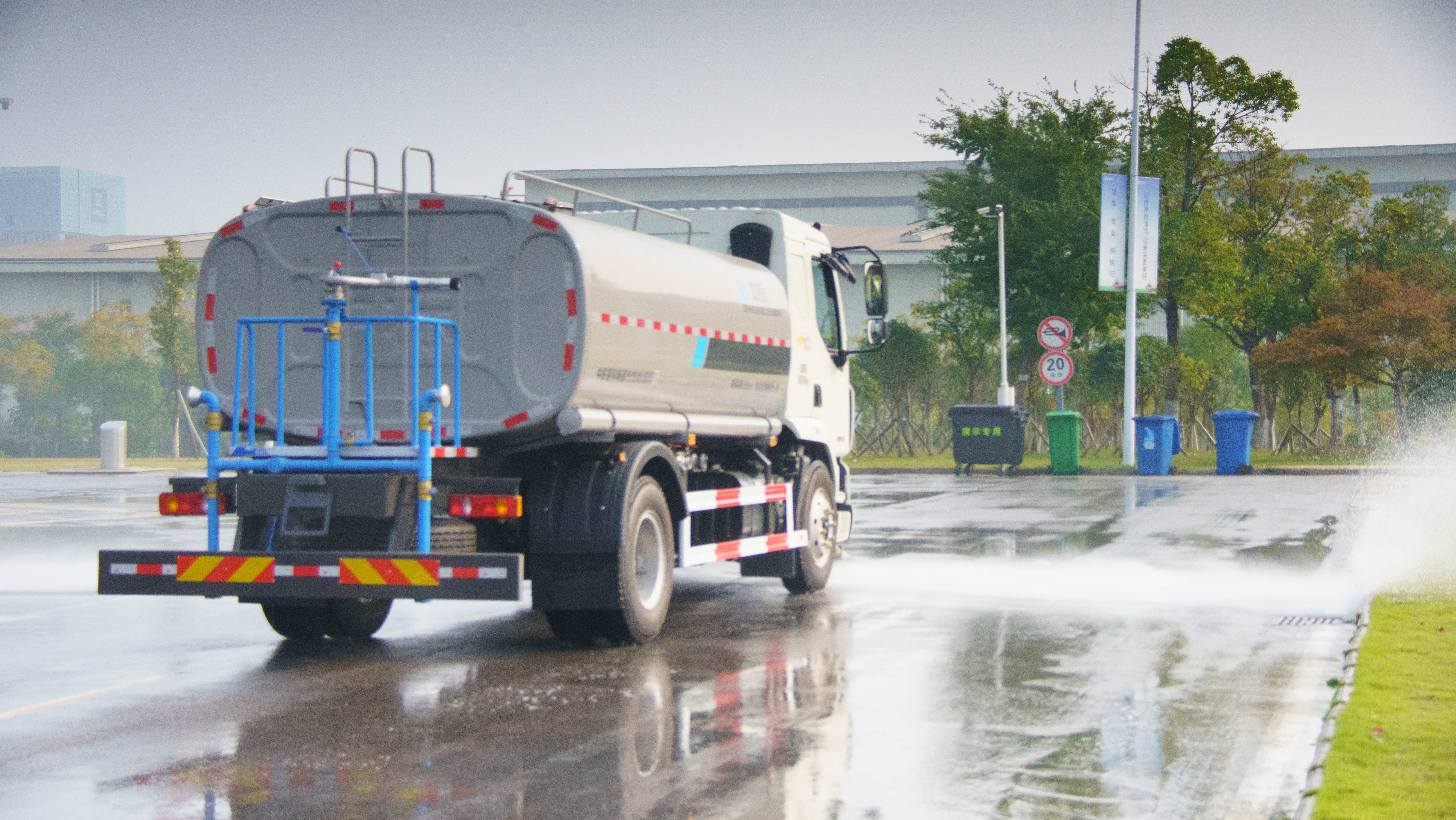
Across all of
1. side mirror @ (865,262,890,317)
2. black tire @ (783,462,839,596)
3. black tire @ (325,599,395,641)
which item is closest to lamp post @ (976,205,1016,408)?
side mirror @ (865,262,890,317)

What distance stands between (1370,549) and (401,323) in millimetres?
10625

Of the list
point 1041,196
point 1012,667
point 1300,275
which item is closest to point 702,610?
point 1012,667

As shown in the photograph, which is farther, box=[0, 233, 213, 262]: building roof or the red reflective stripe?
box=[0, 233, 213, 262]: building roof

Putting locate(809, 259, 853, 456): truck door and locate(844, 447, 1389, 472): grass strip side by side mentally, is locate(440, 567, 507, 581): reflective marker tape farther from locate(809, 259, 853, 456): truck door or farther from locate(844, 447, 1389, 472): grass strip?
locate(844, 447, 1389, 472): grass strip

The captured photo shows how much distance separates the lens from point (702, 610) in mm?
11375

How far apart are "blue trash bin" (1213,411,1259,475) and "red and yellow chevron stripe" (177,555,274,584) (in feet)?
83.4

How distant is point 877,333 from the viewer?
13.4 meters

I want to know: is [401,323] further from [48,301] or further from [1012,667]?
[48,301]

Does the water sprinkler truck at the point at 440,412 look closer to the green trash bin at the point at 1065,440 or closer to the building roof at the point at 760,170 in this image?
the green trash bin at the point at 1065,440

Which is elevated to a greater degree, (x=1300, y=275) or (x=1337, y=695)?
(x=1300, y=275)

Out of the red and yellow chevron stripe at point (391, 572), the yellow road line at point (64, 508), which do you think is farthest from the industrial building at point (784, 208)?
the red and yellow chevron stripe at point (391, 572)

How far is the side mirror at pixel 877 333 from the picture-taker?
13.3 metres

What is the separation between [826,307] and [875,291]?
49cm

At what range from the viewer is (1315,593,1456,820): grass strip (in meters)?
5.59
